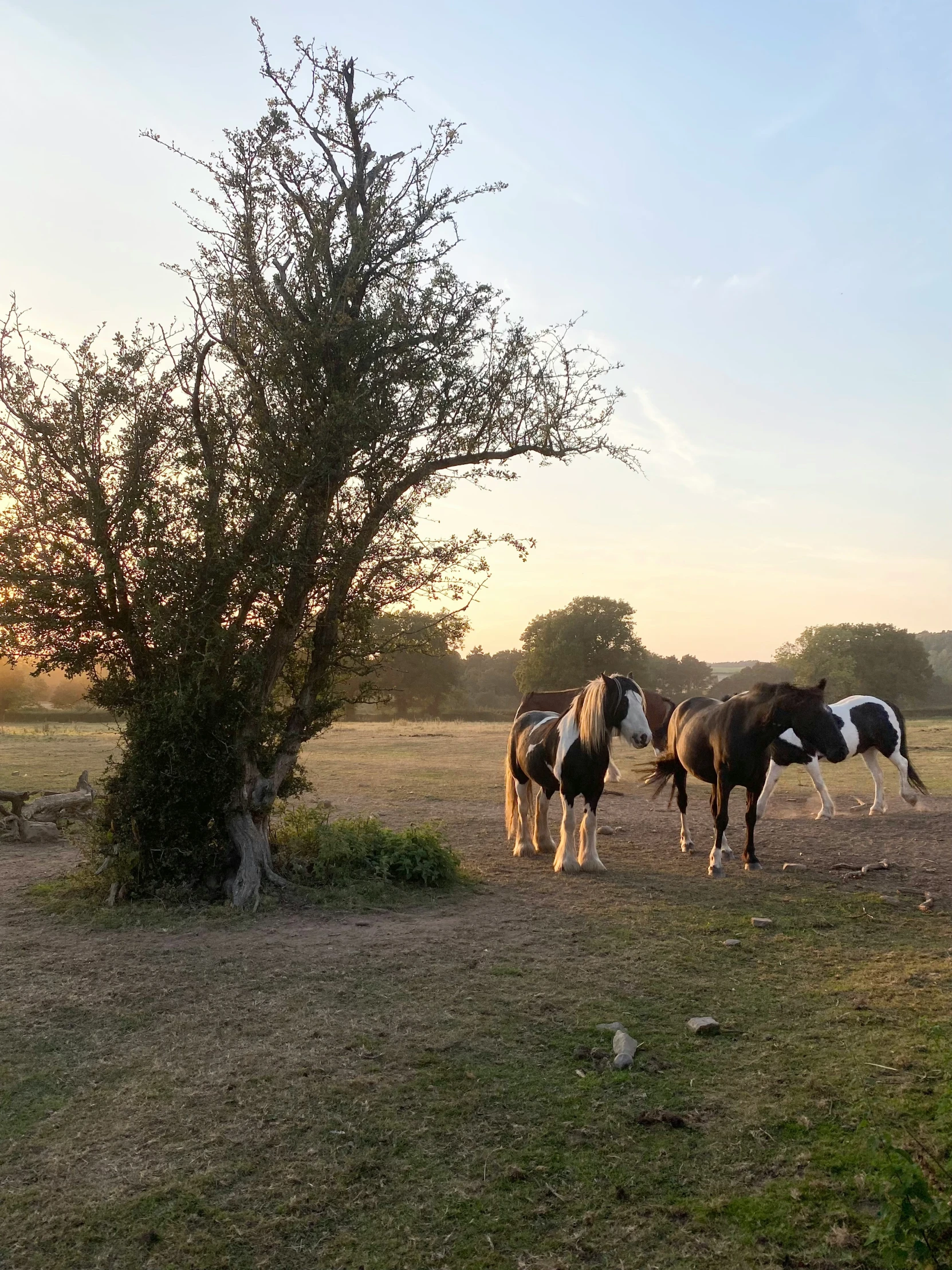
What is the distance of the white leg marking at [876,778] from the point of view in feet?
47.8

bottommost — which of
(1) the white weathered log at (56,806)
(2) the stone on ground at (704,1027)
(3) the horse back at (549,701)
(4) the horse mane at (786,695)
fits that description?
(2) the stone on ground at (704,1027)

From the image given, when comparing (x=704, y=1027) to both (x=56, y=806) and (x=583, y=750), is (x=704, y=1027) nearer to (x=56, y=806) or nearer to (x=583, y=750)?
(x=583, y=750)

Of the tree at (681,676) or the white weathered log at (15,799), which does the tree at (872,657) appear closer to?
the tree at (681,676)

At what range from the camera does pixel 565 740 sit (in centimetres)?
1048

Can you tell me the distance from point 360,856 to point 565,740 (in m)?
2.79

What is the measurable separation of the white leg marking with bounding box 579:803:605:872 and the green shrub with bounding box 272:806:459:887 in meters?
1.55

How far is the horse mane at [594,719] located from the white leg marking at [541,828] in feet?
5.97

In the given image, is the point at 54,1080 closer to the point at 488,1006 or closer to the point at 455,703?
the point at 488,1006

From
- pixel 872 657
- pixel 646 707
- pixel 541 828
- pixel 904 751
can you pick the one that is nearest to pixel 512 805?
pixel 541 828

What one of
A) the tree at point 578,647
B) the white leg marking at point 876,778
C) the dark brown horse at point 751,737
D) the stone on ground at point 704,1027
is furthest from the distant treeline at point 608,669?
the stone on ground at point 704,1027

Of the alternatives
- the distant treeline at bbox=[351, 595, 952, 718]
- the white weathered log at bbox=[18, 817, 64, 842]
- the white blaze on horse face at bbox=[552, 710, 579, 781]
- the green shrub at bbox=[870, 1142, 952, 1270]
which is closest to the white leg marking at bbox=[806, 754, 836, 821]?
the white blaze on horse face at bbox=[552, 710, 579, 781]

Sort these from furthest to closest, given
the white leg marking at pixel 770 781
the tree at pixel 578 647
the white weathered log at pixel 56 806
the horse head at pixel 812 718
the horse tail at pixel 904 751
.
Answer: the tree at pixel 578 647
the horse tail at pixel 904 751
the white leg marking at pixel 770 781
the white weathered log at pixel 56 806
the horse head at pixel 812 718

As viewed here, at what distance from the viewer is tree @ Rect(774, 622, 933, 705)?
5600 centimetres

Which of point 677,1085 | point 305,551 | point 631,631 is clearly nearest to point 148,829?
point 305,551
